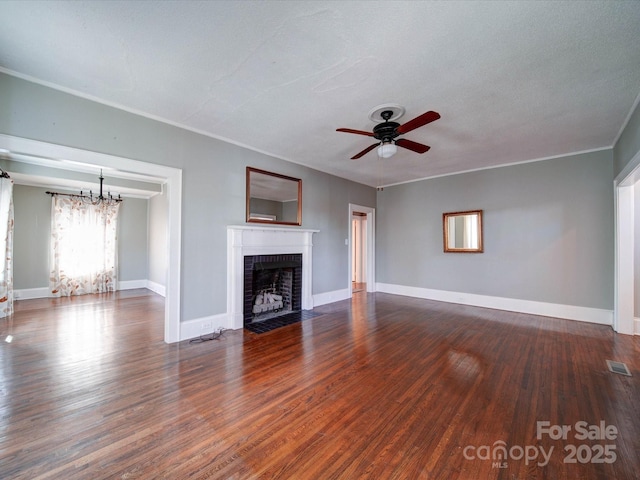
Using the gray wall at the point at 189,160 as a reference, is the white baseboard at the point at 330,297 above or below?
below

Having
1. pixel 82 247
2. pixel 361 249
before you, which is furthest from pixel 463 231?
pixel 82 247

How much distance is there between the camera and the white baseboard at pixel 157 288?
6.16 meters

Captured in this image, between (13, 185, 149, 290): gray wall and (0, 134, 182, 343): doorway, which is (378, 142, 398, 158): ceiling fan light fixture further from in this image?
(13, 185, 149, 290): gray wall

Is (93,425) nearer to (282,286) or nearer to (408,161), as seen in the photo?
(282,286)

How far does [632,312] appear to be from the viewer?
11.4ft

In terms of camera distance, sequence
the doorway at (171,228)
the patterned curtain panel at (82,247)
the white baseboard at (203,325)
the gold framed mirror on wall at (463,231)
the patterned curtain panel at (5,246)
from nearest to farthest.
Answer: the doorway at (171,228), the white baseboard at (203,325), the patterned curtain panel at (5,246), the gold framed mirror on wall at (463,231), the patterned curtain panel at (82,247)

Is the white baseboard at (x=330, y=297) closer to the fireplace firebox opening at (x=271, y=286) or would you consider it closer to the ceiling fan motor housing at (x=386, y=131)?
the fireplace firebox opening at (x=271, y=286)

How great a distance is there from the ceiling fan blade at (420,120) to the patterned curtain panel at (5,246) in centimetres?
580

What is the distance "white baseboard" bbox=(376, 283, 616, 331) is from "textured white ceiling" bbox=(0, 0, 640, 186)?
271cm

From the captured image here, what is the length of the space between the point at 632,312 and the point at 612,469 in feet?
11.0

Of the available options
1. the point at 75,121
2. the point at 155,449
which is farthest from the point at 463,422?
the point at 75,121

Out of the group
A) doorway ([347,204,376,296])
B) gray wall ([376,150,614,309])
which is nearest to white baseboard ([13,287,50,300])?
doorway ([347,204,376,296])

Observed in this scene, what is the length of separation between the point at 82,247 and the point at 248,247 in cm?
508

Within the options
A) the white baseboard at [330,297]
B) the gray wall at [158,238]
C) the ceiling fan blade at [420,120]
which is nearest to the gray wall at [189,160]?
the white baseboard at [330,297]
